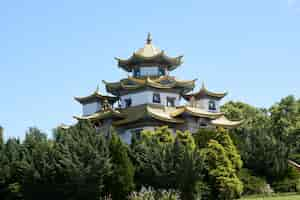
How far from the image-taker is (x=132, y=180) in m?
26.4

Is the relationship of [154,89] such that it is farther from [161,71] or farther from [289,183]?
[289,183]

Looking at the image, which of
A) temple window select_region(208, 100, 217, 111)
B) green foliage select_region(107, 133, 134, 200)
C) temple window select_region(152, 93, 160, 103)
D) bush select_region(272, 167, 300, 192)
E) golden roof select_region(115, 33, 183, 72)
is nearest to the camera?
green foliage select_region(107, 133, 134, 200)

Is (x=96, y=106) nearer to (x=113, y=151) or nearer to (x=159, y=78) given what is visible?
(x=159, y=78)

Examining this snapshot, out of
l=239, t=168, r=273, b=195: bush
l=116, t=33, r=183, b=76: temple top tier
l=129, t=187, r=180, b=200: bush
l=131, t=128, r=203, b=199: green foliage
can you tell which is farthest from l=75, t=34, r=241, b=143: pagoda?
l=129, t=187, r=180, b=200: bush

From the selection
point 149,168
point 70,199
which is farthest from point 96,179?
point 149,168

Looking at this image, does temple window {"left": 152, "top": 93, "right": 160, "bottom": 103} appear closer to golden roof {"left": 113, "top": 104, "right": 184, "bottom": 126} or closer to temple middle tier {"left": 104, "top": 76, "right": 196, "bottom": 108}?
temple middle tier {"left": 104, "top": 76, "right": 196, "bottom": 108}

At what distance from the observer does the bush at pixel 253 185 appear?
33.2 m

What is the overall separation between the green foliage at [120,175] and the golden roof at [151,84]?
1675cm

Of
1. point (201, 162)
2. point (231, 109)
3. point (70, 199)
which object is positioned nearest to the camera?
point (70, 199)

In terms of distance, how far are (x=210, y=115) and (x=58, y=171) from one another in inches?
747

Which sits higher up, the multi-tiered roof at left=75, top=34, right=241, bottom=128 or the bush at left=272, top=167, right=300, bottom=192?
the multi-tiered roof at left=75, top=34, right=241, bottom=128

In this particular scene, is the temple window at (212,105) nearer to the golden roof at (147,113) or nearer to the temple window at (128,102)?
the golden roof at (147,113)

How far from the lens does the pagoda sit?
136 ft

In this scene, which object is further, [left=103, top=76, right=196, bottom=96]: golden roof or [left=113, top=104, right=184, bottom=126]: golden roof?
[left=103, top=76, right=196, bottom=96]: golden roof
